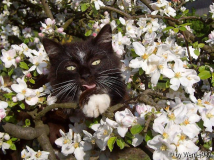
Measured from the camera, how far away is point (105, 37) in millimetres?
2229

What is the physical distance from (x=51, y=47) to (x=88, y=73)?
1.75 feet

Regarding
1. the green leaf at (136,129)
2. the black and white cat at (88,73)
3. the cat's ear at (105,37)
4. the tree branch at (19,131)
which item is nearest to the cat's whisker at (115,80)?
the black and white cat at (88,73)

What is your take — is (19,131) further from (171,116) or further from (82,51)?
(171,116)

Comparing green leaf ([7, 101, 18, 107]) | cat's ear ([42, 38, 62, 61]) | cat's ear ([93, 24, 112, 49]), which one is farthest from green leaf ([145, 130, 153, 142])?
cat's ear ([42, 38, 62, 61])

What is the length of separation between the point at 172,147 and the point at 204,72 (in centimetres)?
62

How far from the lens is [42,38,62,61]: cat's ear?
7.14 feet

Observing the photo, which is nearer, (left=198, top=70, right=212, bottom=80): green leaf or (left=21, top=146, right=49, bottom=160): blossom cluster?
(left=198, top=70, right=212, bottom=80): green leaf

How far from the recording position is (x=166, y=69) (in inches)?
51.4

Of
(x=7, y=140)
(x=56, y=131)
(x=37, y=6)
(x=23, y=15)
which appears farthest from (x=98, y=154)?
(x=23, y=15)

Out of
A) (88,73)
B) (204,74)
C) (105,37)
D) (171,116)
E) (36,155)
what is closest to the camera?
(171,116)

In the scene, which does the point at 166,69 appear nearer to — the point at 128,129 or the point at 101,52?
the point at 128,129

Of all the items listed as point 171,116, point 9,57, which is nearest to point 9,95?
point 9,57

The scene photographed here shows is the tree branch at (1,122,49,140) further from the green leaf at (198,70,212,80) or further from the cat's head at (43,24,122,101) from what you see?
the green leaf at (198,70,212,80)

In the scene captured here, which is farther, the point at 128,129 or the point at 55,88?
the point at 55,88
